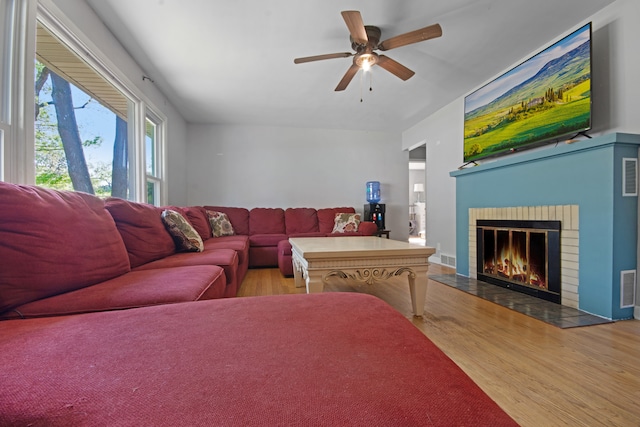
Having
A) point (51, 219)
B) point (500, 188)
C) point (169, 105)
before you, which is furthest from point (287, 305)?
point (169, 105)

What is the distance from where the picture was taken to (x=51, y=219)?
3.63ft

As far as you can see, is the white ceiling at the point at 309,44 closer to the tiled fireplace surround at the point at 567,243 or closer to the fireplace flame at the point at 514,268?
the tiled fireplace surround at the point at 567,243

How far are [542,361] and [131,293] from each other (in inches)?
79.6

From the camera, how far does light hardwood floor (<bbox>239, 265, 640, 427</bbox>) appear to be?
3.51 ft

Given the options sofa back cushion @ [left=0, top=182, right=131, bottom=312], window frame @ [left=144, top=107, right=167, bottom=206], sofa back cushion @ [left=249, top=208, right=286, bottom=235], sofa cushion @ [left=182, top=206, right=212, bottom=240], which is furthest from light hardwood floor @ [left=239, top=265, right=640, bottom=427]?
window frame @ [left=144, top=107, right=167, bottom=206]

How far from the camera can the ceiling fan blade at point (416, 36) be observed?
1.92 meters

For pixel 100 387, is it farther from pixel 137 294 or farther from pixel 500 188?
pixel 500 188

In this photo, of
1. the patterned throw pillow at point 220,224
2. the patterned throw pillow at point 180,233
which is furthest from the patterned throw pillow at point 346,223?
the patterned throw pillow at point 180,233

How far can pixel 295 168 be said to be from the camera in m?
5.08

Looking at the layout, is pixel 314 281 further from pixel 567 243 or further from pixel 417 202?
pixel 417 202

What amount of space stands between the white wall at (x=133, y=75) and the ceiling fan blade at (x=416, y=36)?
233 centimetres

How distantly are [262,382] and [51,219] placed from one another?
1225 mm

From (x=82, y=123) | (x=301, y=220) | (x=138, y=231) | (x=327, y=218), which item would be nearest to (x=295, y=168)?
(x=301, y=220)

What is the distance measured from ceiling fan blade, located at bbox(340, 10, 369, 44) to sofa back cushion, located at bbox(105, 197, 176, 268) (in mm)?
1986
